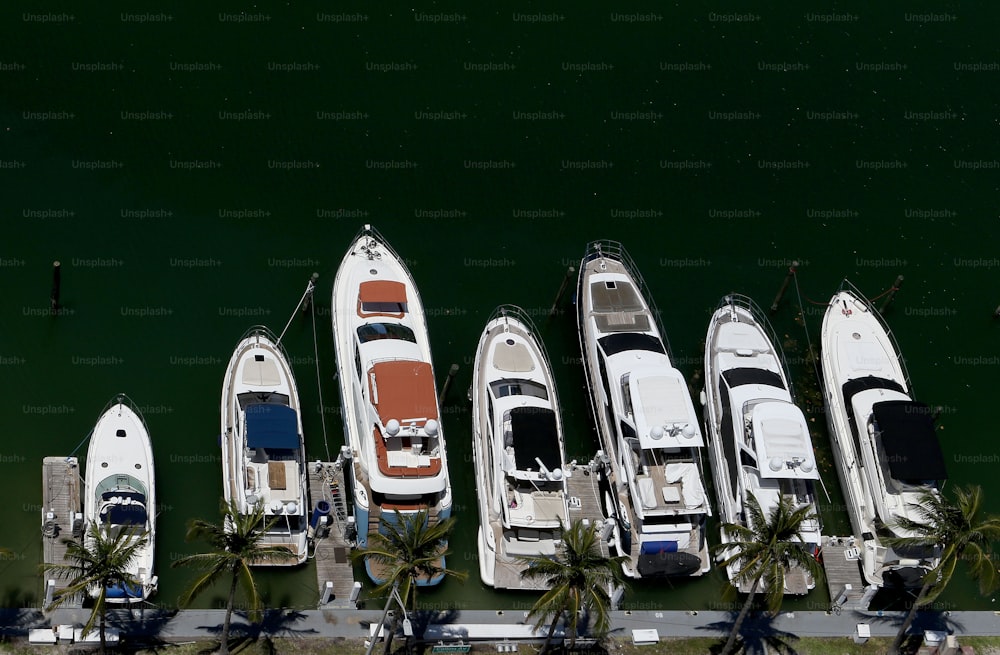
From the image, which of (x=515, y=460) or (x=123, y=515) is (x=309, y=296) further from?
(x=123, y=515)

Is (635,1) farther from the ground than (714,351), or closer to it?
farther from the ground

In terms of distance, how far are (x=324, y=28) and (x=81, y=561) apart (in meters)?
35.4

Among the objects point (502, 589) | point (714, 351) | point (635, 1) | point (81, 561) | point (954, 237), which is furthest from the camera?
point (635, 1)

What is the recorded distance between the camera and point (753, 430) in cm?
6056

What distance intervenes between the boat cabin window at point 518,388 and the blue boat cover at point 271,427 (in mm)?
9196

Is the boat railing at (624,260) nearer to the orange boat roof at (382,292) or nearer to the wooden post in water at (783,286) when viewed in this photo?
the wooden post in water at (783,286)

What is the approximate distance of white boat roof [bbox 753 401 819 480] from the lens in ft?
195

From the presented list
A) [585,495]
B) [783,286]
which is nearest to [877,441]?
[783,286]

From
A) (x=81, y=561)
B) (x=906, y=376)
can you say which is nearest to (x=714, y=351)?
(x=906, y=376)

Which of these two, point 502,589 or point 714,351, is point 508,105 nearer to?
point 714,351

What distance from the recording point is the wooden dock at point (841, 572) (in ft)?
194

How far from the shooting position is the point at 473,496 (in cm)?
6131

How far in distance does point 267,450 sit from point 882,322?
1207 inches

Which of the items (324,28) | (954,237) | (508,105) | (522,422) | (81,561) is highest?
(324,28)
